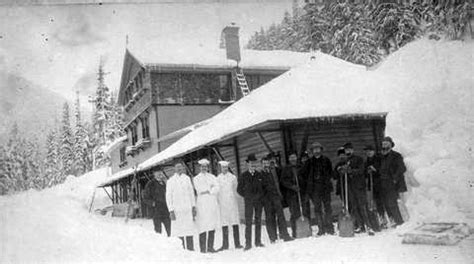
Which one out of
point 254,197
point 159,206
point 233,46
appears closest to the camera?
point 254,197

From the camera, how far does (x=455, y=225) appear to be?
6566mm

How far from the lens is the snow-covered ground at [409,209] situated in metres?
5.32

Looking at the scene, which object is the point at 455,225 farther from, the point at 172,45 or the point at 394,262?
the point at 172,45

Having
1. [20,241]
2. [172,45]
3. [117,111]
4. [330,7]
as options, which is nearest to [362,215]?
[20,241]

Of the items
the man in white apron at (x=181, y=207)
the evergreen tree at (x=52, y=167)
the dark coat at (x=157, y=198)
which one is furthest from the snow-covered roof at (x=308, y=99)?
the evergreen tree at (x=52, y=167)

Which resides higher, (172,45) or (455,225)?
(172,45)

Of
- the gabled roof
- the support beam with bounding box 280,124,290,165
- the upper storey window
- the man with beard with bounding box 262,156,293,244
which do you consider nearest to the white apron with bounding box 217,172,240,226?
the man with beard with bounding box 262,156,293,244

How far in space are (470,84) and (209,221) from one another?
6.00 meters

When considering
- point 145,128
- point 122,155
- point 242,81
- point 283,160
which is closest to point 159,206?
point 283,160

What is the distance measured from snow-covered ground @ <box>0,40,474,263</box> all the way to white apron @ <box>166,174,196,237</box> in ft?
2.92

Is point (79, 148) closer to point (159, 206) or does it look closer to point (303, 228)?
point (159, 206)

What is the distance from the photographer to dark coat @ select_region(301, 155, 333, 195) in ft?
26.7

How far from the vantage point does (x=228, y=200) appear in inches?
331

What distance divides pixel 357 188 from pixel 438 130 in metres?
2.50
